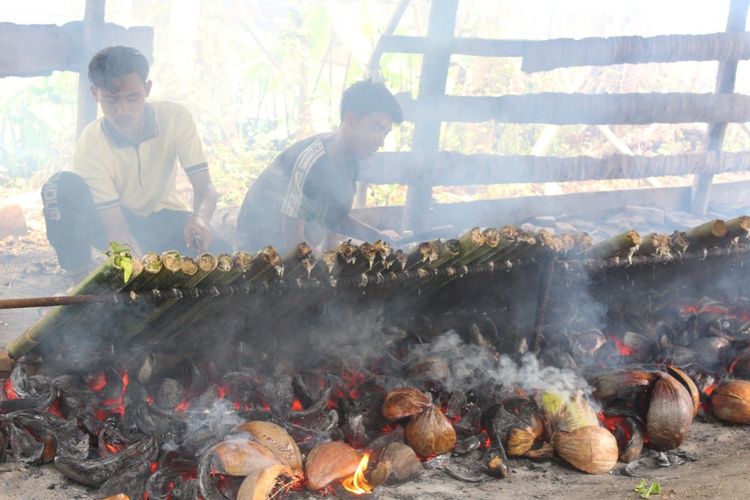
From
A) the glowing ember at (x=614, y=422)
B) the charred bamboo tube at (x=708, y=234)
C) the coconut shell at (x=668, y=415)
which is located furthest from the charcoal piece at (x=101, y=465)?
the charred bamboo tube at (x=708, y=234)

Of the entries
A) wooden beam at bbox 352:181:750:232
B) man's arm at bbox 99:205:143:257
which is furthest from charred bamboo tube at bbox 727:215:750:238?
man's arm at bbox 99:205:143:257

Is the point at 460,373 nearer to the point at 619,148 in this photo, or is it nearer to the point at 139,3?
the point at 619,148

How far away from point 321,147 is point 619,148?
691 centimetres

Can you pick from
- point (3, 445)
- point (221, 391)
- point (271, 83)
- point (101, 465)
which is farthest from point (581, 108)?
point (271, 83)

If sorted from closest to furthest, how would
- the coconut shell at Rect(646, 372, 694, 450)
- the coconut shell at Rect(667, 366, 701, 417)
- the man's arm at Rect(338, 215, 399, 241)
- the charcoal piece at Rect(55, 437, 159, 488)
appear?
the charcoal piece at Rect(55, 437, 159, 488)
the coconut shell at Rect(646, 372, 694, 450)
the coconut shell at Rect(667, 366, 701, 417)
the man's arm at Rect(338, 215, 399, 241)

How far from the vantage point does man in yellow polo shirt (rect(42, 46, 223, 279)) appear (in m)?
5.35

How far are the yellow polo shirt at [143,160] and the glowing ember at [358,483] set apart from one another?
11.9 ft

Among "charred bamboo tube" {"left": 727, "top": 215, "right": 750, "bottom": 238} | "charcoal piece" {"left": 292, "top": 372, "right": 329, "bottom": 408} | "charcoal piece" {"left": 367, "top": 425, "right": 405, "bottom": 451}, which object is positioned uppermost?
"charred bamboo tube" {"left": 727, "top": 215, "right": 750, "bottom": 238}

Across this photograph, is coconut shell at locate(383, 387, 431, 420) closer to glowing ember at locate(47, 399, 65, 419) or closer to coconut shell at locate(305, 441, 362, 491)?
coconut shell at locate(305, 441, 362, 491)

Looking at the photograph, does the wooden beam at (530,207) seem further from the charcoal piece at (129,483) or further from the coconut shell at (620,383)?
the charcoal piece at (129,483)

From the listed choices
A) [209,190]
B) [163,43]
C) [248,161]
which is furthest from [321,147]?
[163,43]

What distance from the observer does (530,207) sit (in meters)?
7.97

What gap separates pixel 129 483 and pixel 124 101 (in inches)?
134

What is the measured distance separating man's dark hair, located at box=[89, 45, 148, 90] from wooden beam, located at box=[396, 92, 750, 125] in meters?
2.56
